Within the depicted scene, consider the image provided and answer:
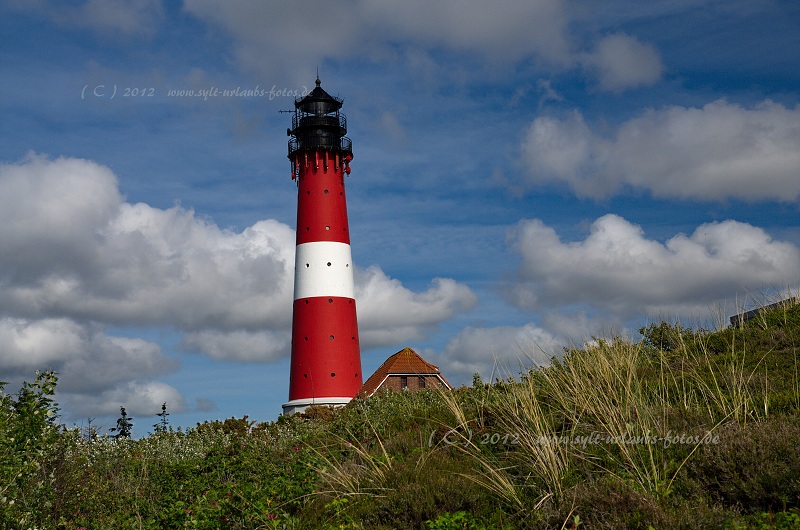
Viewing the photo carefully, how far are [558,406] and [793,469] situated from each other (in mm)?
3803

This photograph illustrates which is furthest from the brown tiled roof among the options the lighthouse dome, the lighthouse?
the lighthouse dome

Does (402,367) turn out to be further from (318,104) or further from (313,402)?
(318,104)

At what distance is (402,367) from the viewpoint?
38.0m

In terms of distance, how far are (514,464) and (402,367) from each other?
2868cm

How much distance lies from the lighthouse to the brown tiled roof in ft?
15.8

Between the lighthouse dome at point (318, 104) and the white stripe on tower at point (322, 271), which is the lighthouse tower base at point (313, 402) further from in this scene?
the lighthouse dome at point (318, 104)

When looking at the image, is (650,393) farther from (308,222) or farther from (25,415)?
(308,222)

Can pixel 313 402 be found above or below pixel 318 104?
below

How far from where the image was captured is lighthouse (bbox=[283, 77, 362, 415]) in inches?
1250

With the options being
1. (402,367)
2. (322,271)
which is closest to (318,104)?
(322,271)

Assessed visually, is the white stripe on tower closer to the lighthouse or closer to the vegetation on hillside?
the lighthouse

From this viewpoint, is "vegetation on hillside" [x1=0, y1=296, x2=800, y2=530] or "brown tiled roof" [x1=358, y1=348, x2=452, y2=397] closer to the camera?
"vegetation on hillside" [x1=0, y1=296, x2=800, y2=530]

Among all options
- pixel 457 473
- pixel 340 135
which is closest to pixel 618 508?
pixel 457 473

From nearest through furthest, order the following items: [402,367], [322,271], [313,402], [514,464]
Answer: [514,464], [313,402], [322,271], [402,367]
